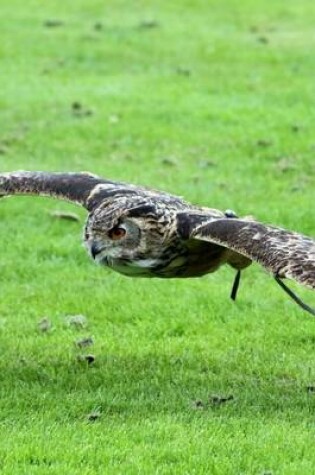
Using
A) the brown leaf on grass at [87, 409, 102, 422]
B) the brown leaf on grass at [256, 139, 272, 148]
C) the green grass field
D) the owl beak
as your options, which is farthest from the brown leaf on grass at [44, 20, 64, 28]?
the brown leaf on grass at [87, 409, 102, 422]

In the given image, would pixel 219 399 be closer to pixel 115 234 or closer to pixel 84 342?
pixel 115 234

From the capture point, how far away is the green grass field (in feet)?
28.5

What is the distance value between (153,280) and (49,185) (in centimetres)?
211

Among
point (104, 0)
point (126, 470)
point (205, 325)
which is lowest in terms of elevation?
point (104, 0)

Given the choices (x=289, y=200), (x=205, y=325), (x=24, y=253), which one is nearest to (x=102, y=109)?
(x=289, y=200)

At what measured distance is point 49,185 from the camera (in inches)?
432

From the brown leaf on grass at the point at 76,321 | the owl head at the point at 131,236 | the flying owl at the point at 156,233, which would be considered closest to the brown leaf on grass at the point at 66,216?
the brown leaf on grass at the point at 76,321

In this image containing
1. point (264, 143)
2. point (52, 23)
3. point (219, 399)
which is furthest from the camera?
point (52, 23)

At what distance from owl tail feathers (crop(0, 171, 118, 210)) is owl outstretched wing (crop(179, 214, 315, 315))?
1.30 meters

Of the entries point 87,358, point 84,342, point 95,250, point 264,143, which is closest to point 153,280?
point 84,342

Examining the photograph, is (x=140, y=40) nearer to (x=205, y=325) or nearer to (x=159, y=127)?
(x=159, y=127)

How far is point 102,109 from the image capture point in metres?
19.4

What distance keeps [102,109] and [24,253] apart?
6.15 metres

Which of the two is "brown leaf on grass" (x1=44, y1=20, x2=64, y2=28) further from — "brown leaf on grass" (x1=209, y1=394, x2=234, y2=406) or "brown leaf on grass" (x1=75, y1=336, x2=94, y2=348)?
"brown leaf on grass" (x1=209, y1=394, x2=234, y2=406)
